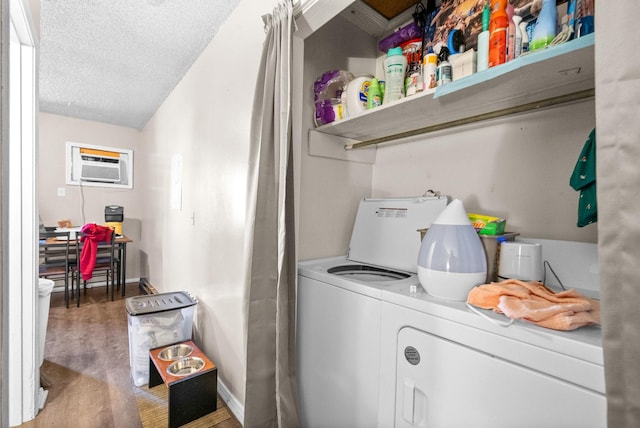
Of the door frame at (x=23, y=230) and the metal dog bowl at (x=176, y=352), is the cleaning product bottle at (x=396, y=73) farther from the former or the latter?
the metal dog bowl at (x=176, y=352)

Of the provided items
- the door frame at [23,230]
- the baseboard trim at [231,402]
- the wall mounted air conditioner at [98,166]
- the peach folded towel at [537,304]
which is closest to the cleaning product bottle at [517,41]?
the peach folded towel at [537,304]

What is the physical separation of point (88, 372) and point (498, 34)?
2.93 m

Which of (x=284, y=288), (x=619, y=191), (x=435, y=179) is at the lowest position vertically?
(x=284, y=288)

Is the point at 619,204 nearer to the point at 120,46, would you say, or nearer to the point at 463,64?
the point at 463,64

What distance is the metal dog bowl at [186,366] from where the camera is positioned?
1.72 metres

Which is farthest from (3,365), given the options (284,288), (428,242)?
(428,242)

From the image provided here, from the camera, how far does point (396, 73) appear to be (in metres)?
1.18

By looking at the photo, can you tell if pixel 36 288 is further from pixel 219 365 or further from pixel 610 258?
pixel 610 258

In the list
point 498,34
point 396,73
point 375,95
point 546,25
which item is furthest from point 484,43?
point 375,95

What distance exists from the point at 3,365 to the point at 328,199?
1.24 metres

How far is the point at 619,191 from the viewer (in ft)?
1.54

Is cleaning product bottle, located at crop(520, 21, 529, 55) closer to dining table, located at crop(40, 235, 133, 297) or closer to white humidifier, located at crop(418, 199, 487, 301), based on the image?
white humidifier, located at crop(418, 199, 487, 301)

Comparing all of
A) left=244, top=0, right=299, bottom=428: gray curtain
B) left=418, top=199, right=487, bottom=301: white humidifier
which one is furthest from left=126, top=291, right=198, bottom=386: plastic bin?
left=418, top=199, right=487, bottom=301: white humidifier

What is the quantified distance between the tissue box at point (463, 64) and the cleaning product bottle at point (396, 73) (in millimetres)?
217
